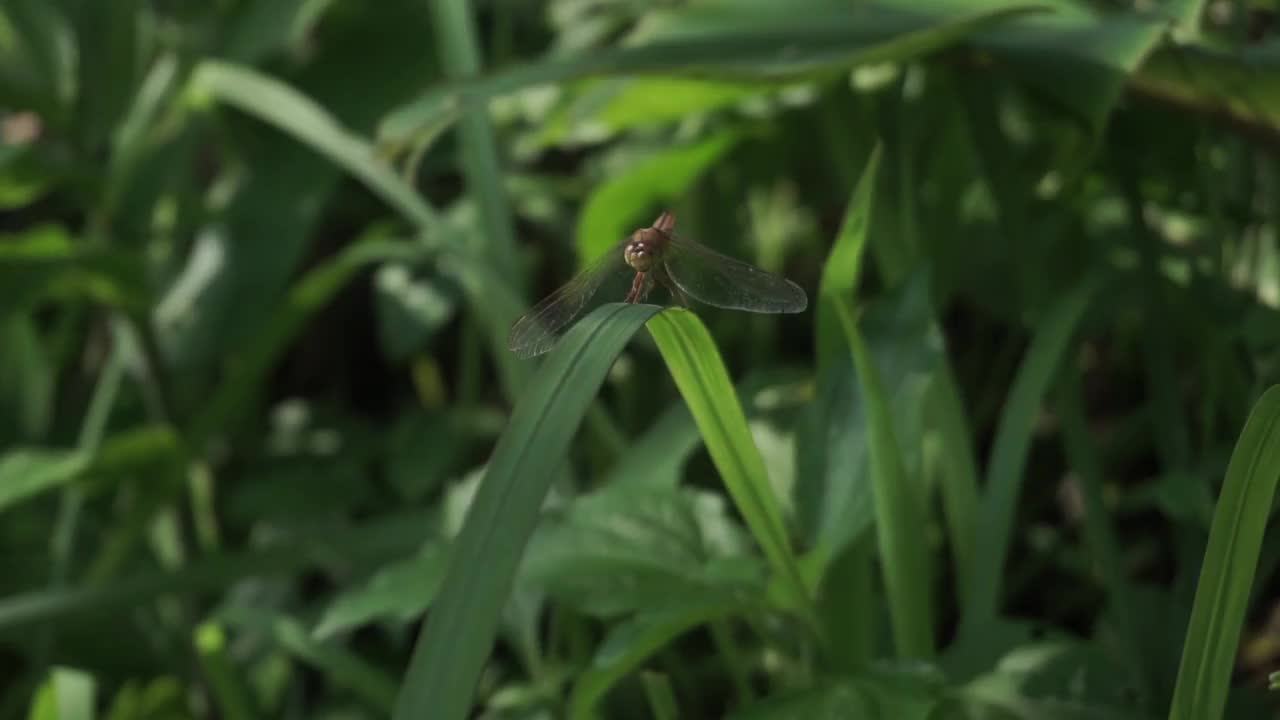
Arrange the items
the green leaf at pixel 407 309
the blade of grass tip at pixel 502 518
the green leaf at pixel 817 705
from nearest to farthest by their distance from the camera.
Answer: the blade of grass tip at pixel 502 518 < the green leaf at pixel 817 705 < the green leaf at pixel 407 309

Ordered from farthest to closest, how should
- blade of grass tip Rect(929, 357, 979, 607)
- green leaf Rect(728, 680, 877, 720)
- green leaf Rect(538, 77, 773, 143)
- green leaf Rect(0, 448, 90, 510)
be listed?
1. green leaf Rect(0, 448, 90, 510)
2. green leaf Rect(538, 77, 773, 143)
3. blade of grass tip Rect(929, 357, 979, 607)
4. green leaf Rect(728, 680, 877, 720)

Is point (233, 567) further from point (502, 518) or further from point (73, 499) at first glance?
point (502, 518)

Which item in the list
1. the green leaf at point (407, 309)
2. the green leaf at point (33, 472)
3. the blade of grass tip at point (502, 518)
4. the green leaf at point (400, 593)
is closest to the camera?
the blade of grass tip at point (502, 518)

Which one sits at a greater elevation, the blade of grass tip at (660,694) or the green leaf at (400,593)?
the green leaf at (400,593)

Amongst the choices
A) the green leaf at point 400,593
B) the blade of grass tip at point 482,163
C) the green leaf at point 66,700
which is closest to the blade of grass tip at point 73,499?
the green leaf at point 66,700

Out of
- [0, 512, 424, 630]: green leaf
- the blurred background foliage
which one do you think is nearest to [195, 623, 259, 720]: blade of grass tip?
the blurred background foliage

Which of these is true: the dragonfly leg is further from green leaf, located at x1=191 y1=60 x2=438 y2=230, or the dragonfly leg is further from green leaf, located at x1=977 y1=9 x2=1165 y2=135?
green leaf, located at x1=191 y1=60 x2=438 y2=230

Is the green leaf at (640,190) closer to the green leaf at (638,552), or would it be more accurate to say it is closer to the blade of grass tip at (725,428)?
the green leaf at (638,552)

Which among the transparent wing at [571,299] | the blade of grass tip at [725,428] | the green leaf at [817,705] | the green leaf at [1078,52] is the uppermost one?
the green leaf at [1078,52]

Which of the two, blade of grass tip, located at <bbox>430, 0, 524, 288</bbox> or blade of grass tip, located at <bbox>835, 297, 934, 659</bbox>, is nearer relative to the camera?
blade of grass tip, located at <bbox>835, 297, 934, 659</bbox>
